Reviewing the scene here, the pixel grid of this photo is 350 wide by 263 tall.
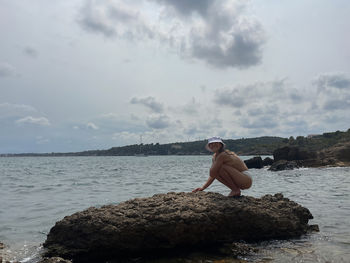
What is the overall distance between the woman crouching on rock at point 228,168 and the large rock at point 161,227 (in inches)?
15.9

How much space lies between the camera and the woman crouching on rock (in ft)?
23.0

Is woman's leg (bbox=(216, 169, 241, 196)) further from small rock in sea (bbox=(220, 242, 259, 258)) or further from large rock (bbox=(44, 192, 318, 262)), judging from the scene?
small rock in sea (bbox=(220, 242, 259, 258))

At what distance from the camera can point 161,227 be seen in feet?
19.5

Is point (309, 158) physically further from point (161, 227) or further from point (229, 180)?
point (161, 227)

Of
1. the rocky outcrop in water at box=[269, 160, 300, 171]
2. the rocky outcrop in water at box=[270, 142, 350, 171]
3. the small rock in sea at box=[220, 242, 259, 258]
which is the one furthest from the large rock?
the rocky outcrop in water at box=[270, 142, 350, 171]

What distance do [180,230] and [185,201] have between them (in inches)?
31.0

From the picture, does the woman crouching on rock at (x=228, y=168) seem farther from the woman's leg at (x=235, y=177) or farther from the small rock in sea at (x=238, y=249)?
the small rock in sea at (x=238, y=249)

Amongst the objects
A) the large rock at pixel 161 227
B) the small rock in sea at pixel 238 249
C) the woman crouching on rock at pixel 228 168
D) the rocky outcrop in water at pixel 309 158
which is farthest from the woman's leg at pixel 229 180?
the rocky outcrop in water at pixel 309 158

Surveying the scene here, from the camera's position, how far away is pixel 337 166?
39281 millimetres

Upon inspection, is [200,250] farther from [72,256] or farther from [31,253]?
[31,253]

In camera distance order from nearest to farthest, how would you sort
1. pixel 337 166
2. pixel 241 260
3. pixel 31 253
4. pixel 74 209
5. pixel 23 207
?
pixel 241 260
pixel 31 253
pixel 74 209
pixel 23 207
pixel 337 166

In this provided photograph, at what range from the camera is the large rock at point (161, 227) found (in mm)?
5848

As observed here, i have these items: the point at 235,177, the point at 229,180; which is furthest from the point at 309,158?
the point at 235,177

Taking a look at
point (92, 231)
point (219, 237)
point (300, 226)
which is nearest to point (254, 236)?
point (219, 237)
